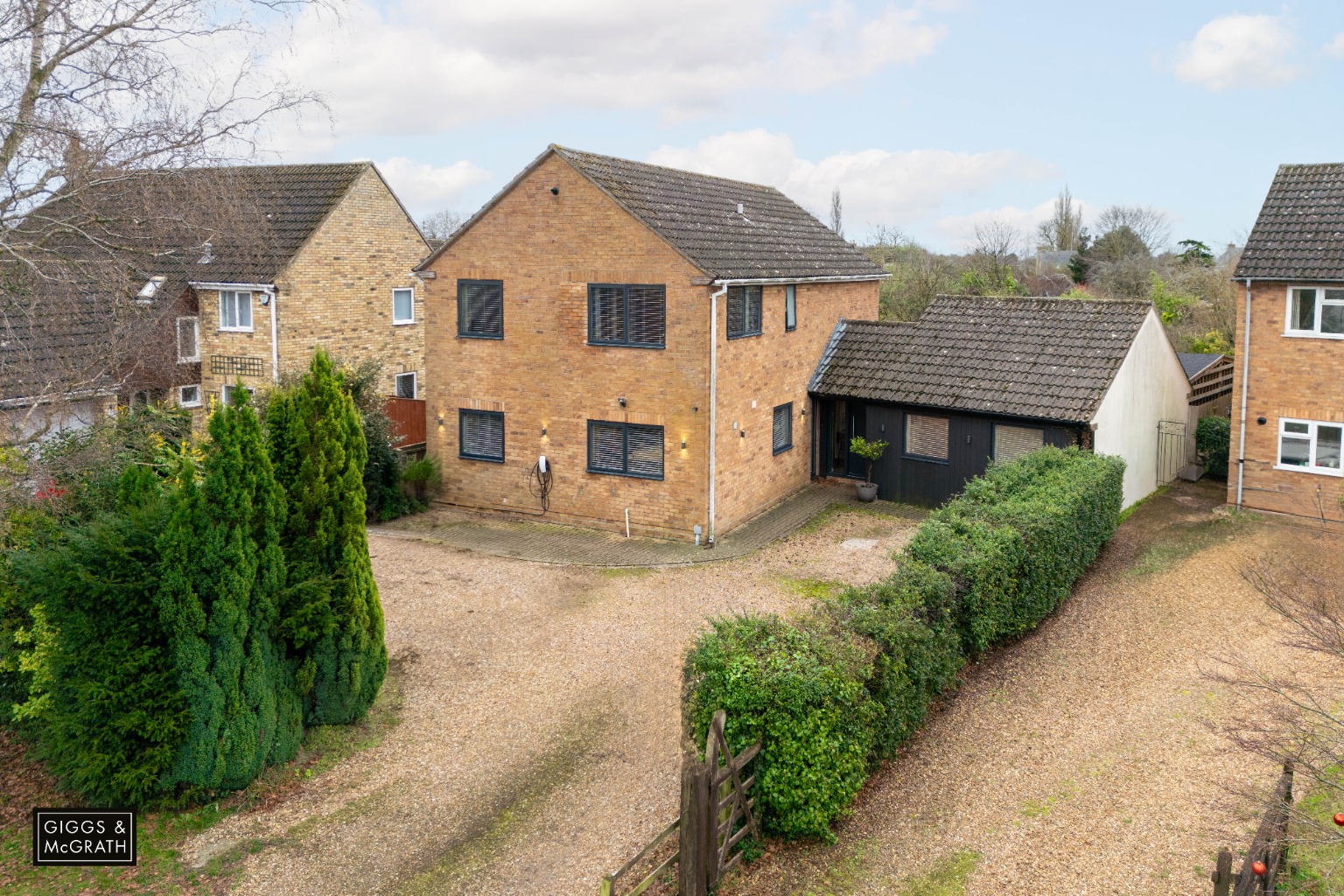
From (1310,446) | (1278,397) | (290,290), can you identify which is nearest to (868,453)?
(1278,397)

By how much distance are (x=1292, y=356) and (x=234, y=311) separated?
25.0 meters

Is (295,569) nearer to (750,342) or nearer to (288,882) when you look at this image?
(288,882)

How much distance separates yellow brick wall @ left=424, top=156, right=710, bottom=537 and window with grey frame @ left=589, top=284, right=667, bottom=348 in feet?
0.50

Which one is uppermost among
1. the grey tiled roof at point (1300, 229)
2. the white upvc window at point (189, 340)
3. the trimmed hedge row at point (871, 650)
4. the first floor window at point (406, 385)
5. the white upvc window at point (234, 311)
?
the grey tiled roof at point (1300, 229)

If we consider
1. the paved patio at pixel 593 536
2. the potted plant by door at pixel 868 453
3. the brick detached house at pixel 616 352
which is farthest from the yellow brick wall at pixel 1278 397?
the brick detached house at pixel 616 352

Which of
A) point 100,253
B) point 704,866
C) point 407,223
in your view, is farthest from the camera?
point 407,223

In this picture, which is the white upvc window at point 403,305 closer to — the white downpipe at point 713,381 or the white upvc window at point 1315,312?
the white downpipe at point 713,381

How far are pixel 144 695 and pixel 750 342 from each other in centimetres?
1362

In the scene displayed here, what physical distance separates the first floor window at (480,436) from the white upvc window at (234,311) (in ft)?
26.5

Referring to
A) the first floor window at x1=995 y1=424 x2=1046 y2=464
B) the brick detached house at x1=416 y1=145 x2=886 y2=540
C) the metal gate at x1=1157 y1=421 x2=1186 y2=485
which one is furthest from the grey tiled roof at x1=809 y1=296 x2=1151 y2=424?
the metal gate at x1=1157 y1=421 x2=1186 y2=485

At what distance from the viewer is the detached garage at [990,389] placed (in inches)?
821

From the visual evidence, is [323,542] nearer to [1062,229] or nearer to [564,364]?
[564,364]

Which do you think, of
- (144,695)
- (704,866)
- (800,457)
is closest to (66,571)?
(144,695)

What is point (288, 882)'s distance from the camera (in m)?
9.55
